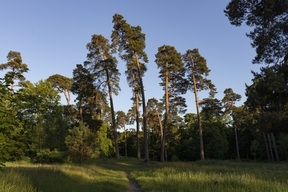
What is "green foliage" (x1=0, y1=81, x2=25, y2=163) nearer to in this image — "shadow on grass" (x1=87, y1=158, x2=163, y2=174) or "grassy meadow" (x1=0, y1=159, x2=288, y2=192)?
"grassy meadow" (x1=0, y1=159, x2=288, y2=192)

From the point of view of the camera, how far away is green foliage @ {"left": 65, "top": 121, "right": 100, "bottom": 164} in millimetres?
30375

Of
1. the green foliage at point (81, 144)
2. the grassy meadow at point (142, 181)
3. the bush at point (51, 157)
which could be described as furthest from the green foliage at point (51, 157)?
the grassy meadow at point (142, 181)

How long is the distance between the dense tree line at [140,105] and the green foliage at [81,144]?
10cm

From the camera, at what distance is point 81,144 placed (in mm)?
30516

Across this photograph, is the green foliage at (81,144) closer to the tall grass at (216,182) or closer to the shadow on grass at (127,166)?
the shadow on grass at (127,166)

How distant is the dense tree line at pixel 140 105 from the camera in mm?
19094

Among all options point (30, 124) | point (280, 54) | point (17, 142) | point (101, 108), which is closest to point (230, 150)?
point (101, 108)

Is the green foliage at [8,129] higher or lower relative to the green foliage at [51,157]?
lower

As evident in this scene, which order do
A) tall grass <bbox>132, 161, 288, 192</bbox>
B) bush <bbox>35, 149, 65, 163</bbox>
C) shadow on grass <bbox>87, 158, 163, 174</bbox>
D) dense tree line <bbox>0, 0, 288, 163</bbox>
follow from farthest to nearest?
bush <bbox>35, 149, 65, 163</bbox>
shadow on grass <bbox>87, 158, 163, 174</bbox>
dense tree line <bbox>0, 0, 288, 163</bbox>
tall grass <bbox>132, 161, 288, 192</bbox>

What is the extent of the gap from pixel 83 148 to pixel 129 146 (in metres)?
71.5

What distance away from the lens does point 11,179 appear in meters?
9.69

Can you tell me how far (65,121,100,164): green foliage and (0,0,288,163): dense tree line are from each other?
0.10 meters

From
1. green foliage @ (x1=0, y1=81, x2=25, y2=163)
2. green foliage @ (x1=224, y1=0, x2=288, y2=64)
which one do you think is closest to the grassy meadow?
green foliage @ (x1=0, y1=81, x2=25, y2=163)

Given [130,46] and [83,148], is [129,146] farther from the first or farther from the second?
[83,148]
